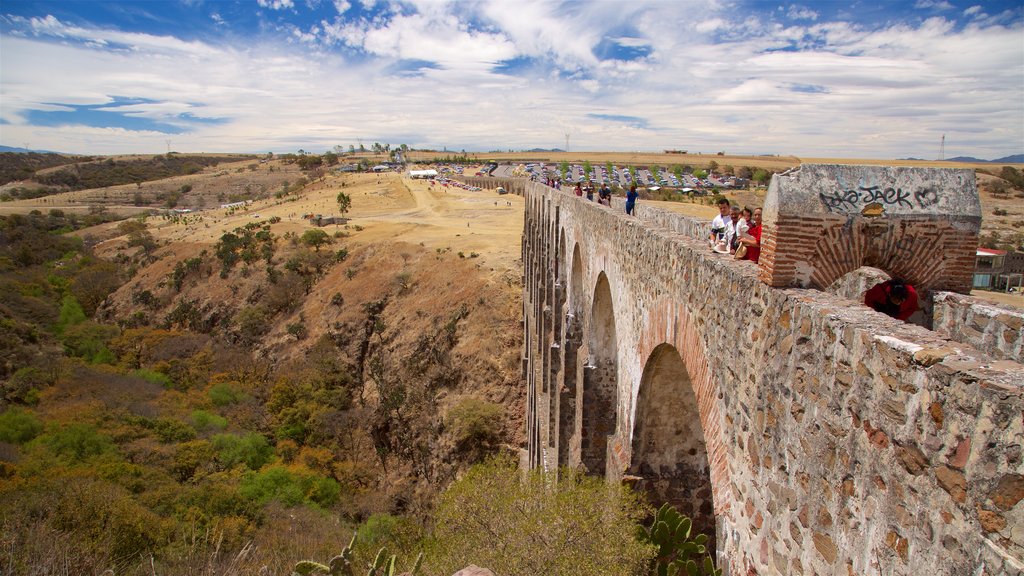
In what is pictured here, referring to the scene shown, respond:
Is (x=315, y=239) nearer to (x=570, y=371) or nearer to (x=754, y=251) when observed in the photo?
(x=570, y=371)

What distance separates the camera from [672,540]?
23.6 feet

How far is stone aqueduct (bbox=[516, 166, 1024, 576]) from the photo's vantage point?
6.97 ft

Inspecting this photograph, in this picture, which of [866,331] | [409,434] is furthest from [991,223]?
[866,331]

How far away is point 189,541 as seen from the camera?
1338 centimetres

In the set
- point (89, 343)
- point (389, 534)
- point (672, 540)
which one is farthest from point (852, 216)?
point (89, 343)

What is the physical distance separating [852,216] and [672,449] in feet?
15.2

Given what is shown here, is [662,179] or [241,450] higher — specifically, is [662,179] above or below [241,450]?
above

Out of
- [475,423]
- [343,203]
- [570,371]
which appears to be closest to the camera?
[570,371]

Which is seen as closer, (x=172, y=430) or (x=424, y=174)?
(x=172, y=430)

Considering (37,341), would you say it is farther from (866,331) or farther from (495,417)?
(866,331)

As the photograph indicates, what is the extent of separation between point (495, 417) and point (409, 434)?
163 inches

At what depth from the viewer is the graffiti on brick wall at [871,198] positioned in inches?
142

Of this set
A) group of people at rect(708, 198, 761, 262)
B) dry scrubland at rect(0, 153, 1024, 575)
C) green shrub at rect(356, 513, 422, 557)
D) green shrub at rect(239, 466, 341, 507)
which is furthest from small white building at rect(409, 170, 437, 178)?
group of people at rect(708, 198, 761, 262)

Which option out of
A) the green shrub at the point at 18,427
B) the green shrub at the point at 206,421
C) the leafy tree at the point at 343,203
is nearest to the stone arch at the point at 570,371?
the green shrub at the point at 206,421
